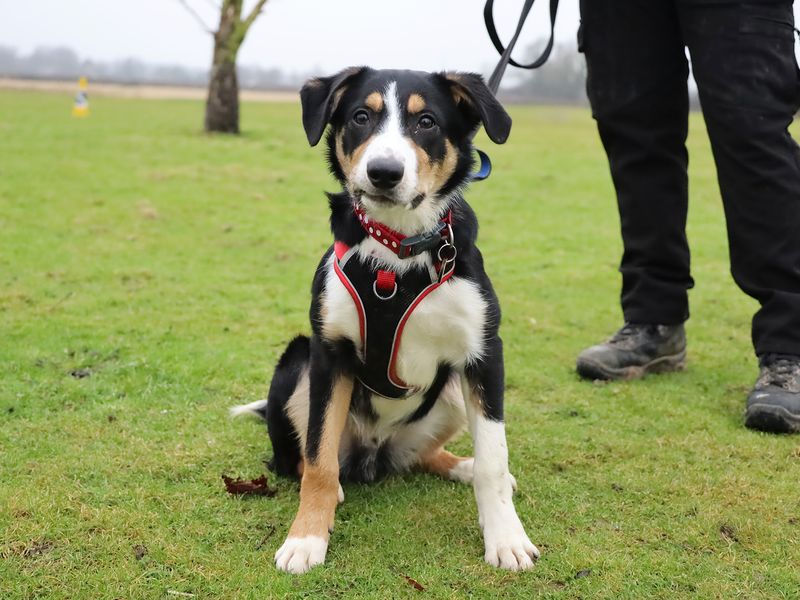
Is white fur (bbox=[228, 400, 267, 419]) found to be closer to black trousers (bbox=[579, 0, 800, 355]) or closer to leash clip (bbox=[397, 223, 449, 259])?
leash clip (bbox=[397, 223, 449, 259])

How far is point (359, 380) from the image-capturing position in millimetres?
3139

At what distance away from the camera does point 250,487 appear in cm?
314

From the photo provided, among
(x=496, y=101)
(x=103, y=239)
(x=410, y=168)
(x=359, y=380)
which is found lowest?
(x=103, y=239)

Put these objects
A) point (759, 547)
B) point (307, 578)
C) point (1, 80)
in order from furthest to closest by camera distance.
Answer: point (1, 80) → point (759, 547) → point (307, 578)

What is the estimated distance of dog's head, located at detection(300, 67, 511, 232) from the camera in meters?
2.80

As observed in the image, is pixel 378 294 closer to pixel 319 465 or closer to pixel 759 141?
pixel 319 465

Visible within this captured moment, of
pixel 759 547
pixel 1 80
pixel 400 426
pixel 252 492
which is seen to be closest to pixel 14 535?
pixel 252 492

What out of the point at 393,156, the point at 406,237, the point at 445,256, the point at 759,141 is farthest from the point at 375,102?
the point at 759,141

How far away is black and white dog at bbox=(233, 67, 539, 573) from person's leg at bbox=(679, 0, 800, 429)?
1416mm

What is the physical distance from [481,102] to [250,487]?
5.32 feet

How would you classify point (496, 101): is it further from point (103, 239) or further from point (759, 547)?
point (103, 239)

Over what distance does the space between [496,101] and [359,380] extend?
1.12 meters

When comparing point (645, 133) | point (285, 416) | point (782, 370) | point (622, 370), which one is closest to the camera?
point (285, 416)

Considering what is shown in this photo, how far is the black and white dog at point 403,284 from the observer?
9.29 feet
